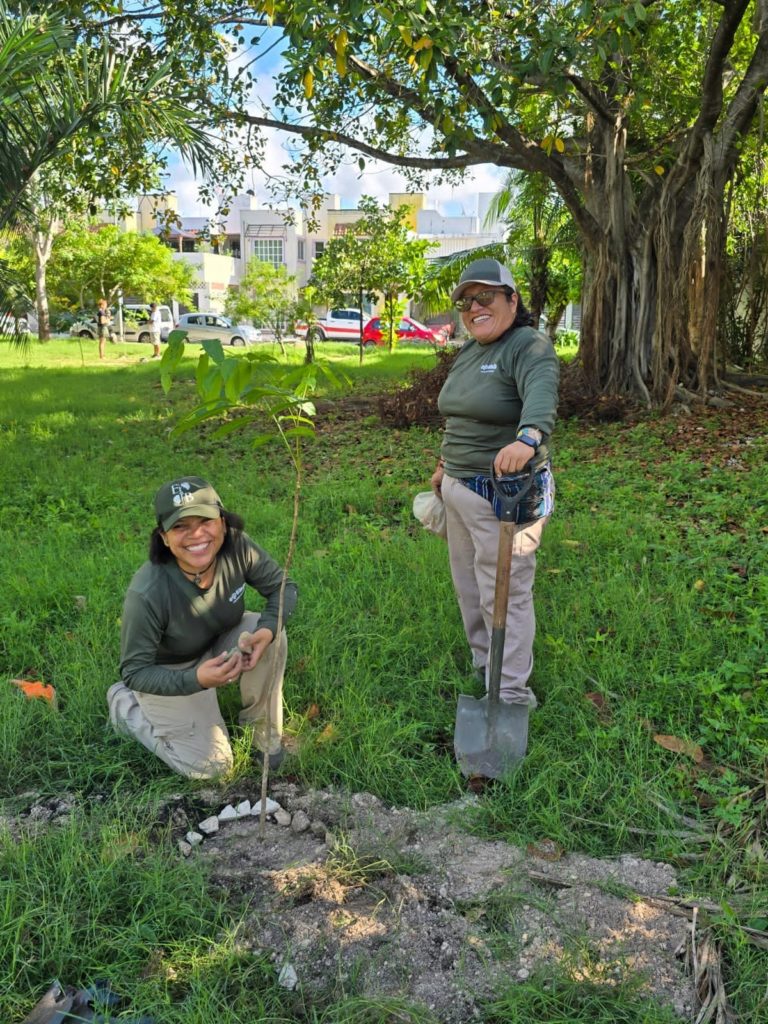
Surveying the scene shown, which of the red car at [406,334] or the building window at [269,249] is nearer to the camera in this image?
the red car at [406,334]

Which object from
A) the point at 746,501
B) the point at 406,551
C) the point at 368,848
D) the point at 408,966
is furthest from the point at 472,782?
the point at 746,501

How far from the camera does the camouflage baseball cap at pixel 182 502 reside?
9.36 feet

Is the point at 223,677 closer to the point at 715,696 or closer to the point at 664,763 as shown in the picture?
the point at 664,763

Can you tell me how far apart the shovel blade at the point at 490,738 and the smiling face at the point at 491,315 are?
1442 millimetres

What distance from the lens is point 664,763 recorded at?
121 inches

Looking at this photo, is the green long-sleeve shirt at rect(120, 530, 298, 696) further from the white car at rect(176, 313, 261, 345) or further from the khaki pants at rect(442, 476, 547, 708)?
the white car at rect(176, 313, 261, 345)

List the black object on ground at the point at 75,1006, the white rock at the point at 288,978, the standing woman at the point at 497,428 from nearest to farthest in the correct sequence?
the black object on ground at the point at 75,1006
the white rock at the point at 288,978
the standing woman at the point at 497,428

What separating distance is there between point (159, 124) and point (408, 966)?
22.8 ft

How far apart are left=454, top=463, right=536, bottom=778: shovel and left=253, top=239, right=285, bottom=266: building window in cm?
5541

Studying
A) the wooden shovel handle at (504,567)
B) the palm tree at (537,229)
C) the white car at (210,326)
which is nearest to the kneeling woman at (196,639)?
the wooden shovel handle at (504,567)

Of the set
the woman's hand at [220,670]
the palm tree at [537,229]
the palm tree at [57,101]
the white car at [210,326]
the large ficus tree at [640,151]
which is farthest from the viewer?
the white car at [210,326]

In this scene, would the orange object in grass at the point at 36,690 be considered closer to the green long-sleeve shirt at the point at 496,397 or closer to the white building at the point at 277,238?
the green long-sleeve shirt at the point at 496,397

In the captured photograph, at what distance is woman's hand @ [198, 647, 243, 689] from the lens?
2.83 metres

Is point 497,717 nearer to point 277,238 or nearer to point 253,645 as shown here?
point 253,645
